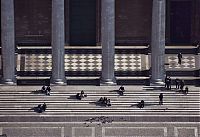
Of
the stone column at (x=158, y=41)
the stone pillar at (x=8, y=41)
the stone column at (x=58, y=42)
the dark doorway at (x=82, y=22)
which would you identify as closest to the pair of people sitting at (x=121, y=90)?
the stone column at (x=158, y=41)

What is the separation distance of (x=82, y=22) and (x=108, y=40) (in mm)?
13292

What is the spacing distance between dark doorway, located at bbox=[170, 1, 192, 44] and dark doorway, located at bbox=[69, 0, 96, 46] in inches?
374

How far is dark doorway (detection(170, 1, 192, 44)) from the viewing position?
74.1 meters

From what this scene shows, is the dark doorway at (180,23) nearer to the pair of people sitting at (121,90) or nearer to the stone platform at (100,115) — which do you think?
the stone platform at (100,115)

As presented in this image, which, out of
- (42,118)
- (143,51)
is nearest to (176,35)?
(143,51)

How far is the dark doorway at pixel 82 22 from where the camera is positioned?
7281 centimetres

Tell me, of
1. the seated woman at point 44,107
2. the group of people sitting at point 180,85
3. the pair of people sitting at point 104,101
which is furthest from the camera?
the group of people sitting at point 180,85

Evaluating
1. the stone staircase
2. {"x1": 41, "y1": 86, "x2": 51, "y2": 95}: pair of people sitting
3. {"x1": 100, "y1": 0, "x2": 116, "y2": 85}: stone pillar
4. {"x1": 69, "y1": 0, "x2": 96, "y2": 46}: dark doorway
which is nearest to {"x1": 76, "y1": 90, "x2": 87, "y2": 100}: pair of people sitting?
the stone staircase

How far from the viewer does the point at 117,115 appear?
57219 mm

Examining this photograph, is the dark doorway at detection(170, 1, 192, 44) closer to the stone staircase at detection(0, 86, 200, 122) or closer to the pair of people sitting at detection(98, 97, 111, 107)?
the stone staircase at detection(0, 86, 200, 122)

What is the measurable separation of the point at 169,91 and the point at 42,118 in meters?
12.9

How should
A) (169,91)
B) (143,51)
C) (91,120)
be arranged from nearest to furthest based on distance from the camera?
1. (91,120)
2. (169,91)
3. (143,51)

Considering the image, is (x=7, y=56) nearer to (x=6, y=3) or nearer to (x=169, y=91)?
(x=6, y=3)

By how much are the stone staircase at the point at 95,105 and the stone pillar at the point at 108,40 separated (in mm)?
1242
